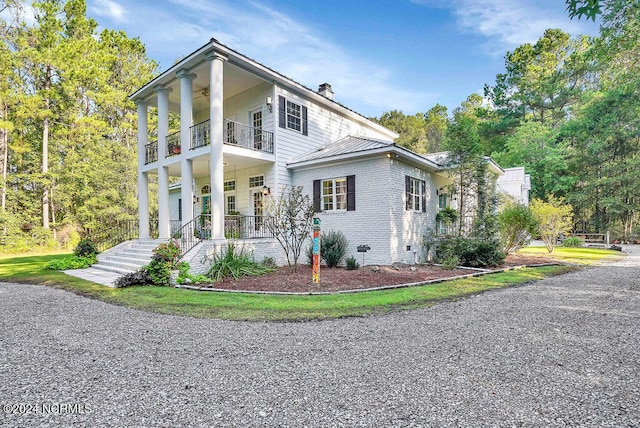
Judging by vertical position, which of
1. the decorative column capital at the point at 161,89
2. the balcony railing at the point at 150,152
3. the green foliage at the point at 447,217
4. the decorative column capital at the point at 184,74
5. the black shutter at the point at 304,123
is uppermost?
the decorative column capital at the point at 161,89

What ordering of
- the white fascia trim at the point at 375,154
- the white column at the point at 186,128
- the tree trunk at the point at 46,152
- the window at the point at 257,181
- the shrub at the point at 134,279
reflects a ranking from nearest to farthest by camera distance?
1. the shrub at the point at 134,279
2. the white fascia trim at the point at 375,154
3. the white column at the point at 186,128
4. the window at the point at 257,181
5. the tree trunk at the point at 46,152

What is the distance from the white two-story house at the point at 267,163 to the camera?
35.4ft

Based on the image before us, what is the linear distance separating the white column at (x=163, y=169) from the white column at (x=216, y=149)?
145 inches

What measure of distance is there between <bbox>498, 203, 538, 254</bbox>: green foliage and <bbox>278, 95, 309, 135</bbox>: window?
30.1ft

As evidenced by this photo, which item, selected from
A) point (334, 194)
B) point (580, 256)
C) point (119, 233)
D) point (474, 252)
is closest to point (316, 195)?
point (334, 194)

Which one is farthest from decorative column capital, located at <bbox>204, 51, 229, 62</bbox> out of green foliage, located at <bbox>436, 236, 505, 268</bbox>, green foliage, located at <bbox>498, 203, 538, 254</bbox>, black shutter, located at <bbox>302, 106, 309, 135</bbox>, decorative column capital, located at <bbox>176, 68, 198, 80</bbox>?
green foliage, located at <bbox>498, 203, 538, 254</bbox>

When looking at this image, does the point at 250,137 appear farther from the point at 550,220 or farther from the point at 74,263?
the point at 550,220

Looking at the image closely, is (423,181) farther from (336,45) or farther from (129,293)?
(129,293)

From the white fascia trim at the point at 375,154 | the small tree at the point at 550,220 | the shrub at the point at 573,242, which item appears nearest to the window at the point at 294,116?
the white fascia trim at the point at 375,154

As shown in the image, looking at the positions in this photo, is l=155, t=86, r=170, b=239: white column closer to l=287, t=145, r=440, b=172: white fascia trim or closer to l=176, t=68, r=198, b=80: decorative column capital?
l=176, t=68, r=198, b=80: decorative column capital

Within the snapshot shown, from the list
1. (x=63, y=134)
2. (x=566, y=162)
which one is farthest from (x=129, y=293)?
(x=566, y=162)

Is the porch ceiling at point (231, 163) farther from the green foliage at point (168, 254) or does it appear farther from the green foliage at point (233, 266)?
the green foliage at point (168, 254)

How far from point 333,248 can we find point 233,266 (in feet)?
12.1

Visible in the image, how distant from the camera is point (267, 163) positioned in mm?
12594
